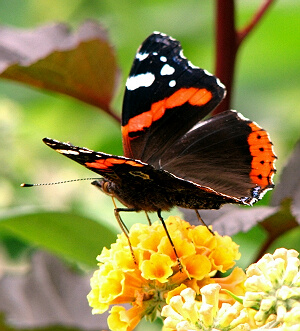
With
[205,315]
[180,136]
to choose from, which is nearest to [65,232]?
[180,136]

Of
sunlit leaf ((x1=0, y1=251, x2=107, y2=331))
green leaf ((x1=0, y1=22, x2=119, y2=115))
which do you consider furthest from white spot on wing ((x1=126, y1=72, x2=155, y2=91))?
sunlit leaf ((x1=0, y1=251, x2=107, y2=331))

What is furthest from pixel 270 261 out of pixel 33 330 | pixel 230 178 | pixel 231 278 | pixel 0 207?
pixel 0 207

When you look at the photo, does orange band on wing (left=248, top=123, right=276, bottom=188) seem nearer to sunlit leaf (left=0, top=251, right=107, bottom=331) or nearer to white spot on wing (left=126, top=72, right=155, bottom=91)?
white spot on wing (left=126, top=72, right=155, bottom=91)

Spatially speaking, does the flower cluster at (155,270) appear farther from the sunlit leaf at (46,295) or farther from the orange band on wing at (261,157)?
the sunlit leaf at (46,295)

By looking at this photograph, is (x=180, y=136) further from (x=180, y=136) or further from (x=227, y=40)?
(x=227, y=40)

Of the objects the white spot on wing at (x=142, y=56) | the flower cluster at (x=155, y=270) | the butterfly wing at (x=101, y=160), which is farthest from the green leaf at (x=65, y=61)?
the flower cluster at (x=155, y=270)

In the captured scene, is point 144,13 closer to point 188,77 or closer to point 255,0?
point 255,0
